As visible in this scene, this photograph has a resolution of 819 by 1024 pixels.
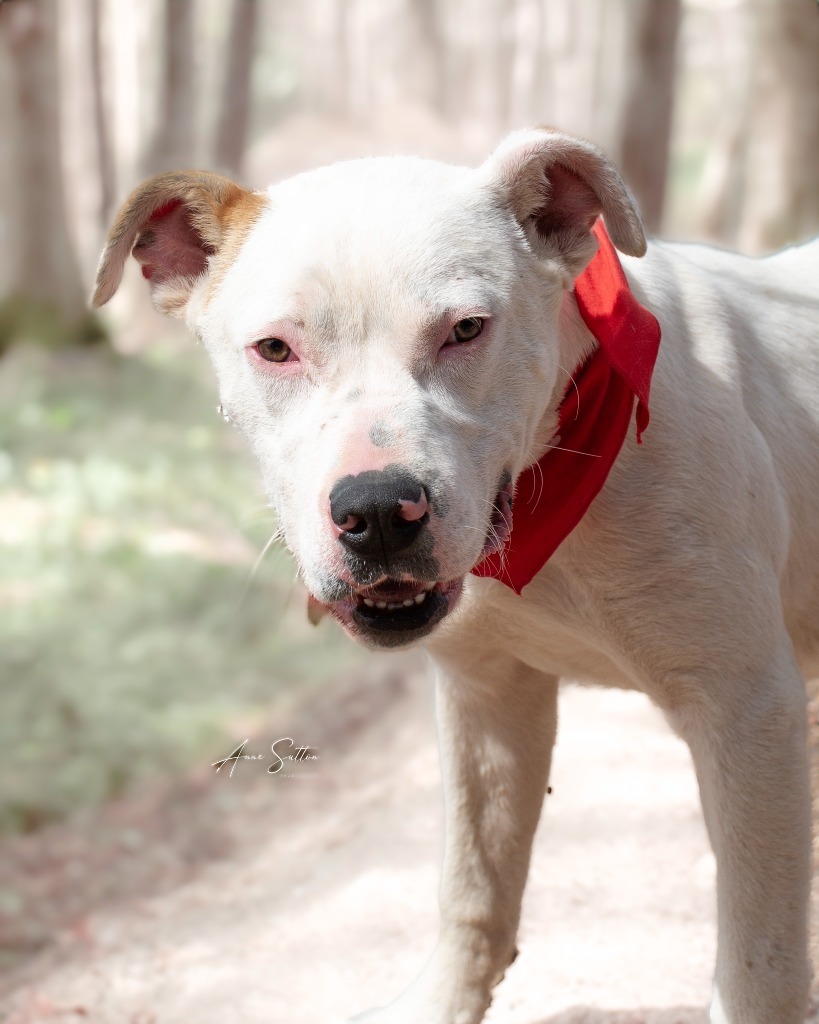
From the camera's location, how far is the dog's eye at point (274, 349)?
115 inches

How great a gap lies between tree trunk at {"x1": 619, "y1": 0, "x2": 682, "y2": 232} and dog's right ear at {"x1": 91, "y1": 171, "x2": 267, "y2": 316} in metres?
10.5

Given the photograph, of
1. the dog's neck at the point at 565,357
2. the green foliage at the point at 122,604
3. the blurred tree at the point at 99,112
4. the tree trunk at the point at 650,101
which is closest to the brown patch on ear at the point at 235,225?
the dog's neck at the point at 565,357

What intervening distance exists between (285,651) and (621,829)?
4.74 m

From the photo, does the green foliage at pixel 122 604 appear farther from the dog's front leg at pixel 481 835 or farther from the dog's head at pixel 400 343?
the dog's head at pixel 400 343

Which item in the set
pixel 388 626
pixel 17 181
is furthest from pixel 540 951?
pixel 17 181

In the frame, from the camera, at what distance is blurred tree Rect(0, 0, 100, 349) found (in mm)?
13547

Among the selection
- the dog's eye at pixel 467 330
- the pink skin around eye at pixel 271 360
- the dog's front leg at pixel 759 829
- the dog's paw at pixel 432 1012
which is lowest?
the dog's paw at pixel 432 1012

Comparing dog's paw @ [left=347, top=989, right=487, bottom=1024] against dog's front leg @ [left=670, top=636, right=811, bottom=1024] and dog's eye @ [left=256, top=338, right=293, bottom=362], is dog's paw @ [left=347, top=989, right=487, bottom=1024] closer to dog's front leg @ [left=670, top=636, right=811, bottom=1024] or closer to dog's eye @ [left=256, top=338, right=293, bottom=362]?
dog's front leg @ [left=670, top=636, right=811, bottom=1024]

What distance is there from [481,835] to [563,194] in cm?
197

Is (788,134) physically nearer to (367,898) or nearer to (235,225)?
(367,898)

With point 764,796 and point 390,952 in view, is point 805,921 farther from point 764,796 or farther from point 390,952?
point 390,952

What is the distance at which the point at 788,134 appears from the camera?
14945 mm

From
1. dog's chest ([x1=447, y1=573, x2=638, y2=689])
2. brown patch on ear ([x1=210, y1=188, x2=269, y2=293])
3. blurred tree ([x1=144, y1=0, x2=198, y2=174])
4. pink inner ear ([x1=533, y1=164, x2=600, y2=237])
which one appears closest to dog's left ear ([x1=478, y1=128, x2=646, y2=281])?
pink inner ear ([x1=533, y1=164, x2=600, y2=237])

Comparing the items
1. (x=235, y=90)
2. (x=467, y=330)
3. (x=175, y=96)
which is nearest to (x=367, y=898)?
(x=467, y=330)
